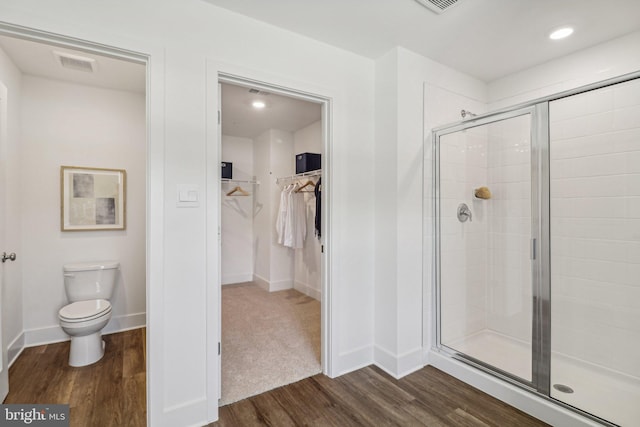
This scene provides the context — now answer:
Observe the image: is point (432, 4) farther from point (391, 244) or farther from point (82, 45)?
point (82, 45)

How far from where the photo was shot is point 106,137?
9.91ft

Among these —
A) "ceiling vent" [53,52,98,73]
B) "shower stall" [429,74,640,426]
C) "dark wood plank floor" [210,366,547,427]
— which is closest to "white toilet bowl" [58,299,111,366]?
"dark wood plank floor" [210,366,547,427]

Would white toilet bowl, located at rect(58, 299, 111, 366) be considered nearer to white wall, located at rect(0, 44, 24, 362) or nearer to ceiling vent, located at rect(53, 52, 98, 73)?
white wall, located at rect(0, 44, 24, 362)

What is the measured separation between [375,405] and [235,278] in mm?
3469

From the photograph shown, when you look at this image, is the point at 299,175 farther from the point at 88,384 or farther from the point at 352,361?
the point at 88,384

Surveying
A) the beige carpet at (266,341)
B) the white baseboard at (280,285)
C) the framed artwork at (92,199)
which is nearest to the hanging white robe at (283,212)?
the white baseboard at (280,285)

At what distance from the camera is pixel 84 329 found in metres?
2.38

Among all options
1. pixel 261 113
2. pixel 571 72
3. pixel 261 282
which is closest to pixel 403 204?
pixel 571 72

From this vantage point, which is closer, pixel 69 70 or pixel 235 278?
pixel 69 70

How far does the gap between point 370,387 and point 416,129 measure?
1929 millimetres

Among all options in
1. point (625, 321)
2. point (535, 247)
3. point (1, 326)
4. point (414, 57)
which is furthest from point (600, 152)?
point (1, 326)

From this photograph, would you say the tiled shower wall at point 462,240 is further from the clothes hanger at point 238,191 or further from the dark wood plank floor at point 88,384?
the clothes hanger at point 238,191

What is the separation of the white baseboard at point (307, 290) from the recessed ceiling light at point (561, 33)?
136 inches

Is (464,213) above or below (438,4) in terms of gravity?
below
